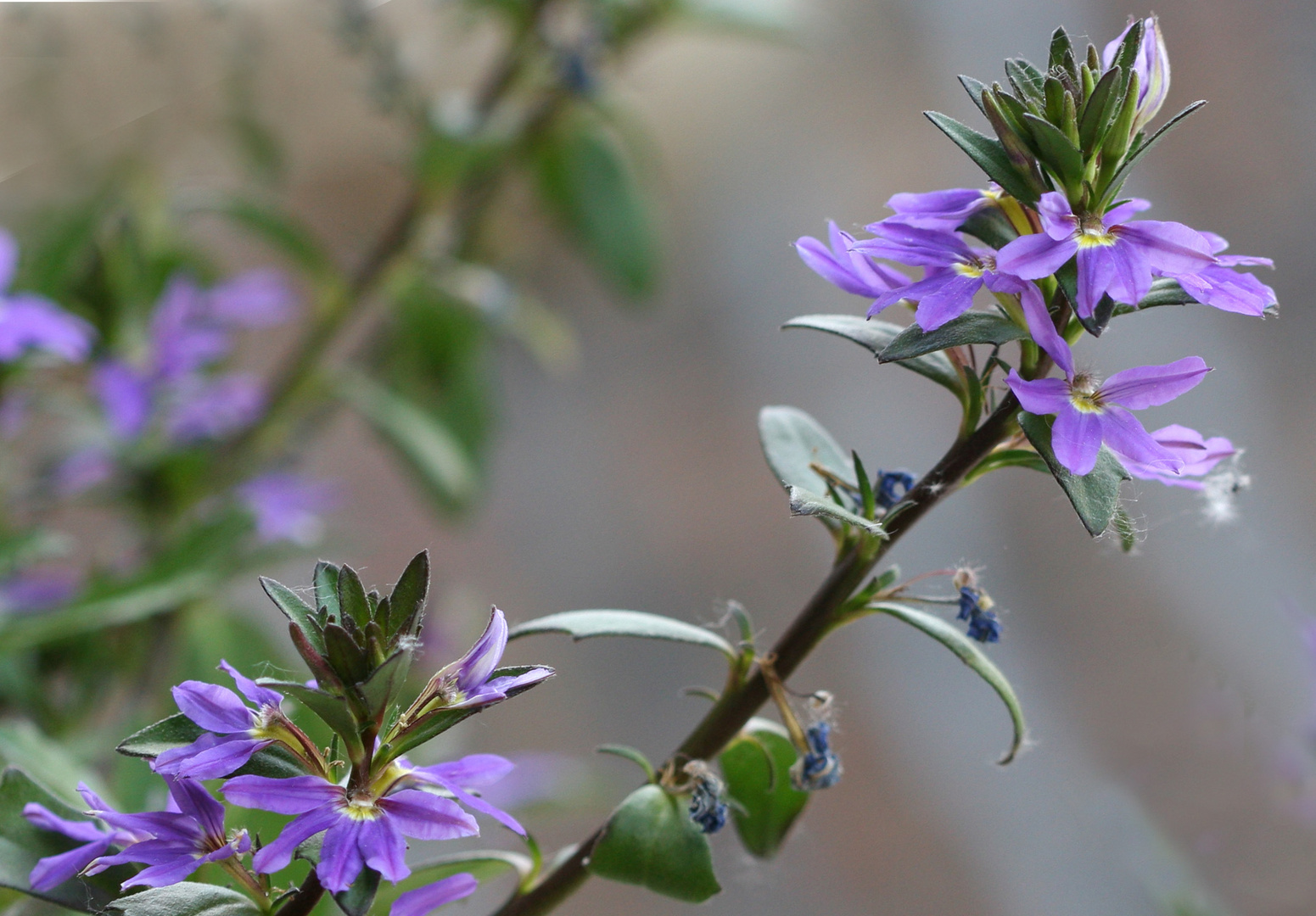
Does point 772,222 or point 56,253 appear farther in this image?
point 772,222

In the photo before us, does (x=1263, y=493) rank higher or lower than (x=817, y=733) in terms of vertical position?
higher

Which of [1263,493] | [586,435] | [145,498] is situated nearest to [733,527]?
[586,435]

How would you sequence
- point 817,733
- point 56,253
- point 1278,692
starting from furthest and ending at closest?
point 1278,692, point 56,253, point 817,733

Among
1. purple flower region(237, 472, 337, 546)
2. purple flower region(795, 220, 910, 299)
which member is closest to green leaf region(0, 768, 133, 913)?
purple flower region(795, 220, 910, 299)

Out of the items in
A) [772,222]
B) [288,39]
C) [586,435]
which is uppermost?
[772,222]

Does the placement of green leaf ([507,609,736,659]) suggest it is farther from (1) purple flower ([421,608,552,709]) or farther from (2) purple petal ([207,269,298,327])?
(2) purple petal ([207,269,298,327])

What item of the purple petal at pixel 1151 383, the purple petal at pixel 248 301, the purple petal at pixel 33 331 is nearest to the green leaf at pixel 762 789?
the purple petal at pixel 1151 383

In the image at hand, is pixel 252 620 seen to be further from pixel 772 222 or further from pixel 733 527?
pixel 772 222

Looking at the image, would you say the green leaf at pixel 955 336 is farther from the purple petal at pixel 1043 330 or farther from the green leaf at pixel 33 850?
the green leaf at pixel 33 850
